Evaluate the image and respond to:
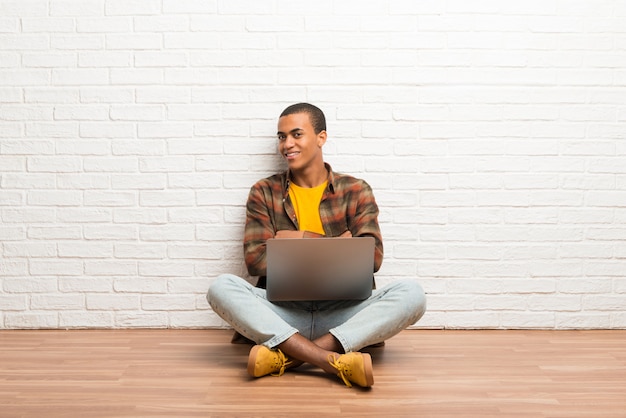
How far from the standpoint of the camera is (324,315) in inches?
106

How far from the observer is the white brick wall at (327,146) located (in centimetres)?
313

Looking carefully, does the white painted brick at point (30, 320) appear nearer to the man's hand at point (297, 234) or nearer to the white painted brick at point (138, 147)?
the white painted brick at point (138, 147)

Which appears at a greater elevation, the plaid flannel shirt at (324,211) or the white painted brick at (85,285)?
the plaid flannel shirt at (324,211)

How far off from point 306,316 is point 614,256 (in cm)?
157

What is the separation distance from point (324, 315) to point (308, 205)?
514mm

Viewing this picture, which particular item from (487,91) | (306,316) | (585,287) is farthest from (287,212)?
(585,287)

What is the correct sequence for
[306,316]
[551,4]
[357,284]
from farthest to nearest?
[551,4] < [306,316] < [357,284]

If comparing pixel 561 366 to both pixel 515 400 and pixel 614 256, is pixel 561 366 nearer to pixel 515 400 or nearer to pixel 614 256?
pixel 515 400

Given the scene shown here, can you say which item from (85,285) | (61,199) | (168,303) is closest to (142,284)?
(168,303)

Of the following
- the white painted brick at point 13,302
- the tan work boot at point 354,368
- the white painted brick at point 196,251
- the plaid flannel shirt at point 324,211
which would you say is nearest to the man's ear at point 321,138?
the plaid flannel shirt at point 324,211

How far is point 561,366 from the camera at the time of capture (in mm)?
2531

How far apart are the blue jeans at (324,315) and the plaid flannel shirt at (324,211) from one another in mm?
277

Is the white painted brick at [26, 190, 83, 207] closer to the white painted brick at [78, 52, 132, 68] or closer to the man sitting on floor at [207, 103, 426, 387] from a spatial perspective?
the white painted brick at [78, 52, 132, 68]

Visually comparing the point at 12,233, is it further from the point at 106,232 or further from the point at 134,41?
the point at 134,41
